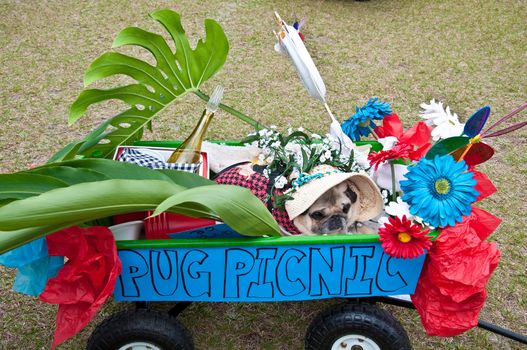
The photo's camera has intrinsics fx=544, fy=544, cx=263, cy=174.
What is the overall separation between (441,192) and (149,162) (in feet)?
2.43

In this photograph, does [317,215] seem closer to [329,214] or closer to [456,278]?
[329,214]

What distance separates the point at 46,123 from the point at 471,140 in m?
1.95

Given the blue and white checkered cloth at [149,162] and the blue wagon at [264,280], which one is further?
the blue and white checkered cloth at [149,162]

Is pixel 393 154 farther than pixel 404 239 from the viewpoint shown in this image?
Yes

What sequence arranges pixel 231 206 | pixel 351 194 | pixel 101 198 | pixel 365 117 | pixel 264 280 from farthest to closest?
pixel 365 117
pixel 351 194
pixel 264 280
pixel 231 206
pixel 101 198

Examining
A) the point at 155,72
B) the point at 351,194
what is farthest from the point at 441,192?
the point at 155,72

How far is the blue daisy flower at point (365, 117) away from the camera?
1.55 m

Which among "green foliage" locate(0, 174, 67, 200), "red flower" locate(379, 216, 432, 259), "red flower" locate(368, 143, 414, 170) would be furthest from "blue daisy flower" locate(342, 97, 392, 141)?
"green foliage" locate(0, 174, 67, 200)

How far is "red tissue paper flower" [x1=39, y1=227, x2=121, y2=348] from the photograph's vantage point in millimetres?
1123

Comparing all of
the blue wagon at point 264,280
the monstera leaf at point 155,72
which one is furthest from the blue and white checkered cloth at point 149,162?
the blue wagon at point 264,280

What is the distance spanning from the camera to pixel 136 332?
1.31 meters

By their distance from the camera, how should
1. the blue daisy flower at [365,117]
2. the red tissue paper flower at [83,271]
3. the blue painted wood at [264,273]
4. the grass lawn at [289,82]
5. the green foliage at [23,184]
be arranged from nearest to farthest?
the green foliage at [23,184] < the red tissue paper flower at [83,271] < the blue painted wood at [264,273] < the blue daisy flower at [365,117] < the grass lawn at [289,82]

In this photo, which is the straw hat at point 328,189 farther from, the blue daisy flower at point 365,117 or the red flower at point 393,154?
the blue daisy flower at point 365,117

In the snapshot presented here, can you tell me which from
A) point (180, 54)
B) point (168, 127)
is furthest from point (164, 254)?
point (168, 127)
